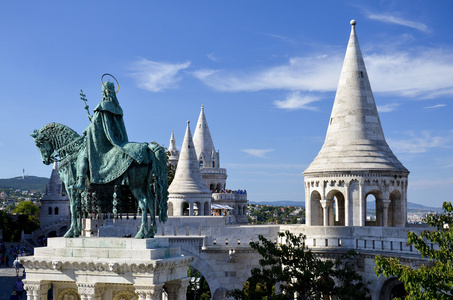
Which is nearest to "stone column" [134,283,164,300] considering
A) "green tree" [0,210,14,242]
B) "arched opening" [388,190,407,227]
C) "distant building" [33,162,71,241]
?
"arched opening" [388,190,407,227]

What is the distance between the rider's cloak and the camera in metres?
12.9

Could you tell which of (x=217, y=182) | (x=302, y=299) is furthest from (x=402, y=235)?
(x=217, y=182)

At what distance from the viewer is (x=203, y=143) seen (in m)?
53.0

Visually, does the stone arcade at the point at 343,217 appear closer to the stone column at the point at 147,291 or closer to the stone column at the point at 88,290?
the stone column at the point at 147,291

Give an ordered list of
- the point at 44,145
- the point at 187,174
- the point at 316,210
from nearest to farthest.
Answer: the point at 44,145, the point at 316,210, the point at 187,174

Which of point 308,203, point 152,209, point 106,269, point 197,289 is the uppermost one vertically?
point 308,203

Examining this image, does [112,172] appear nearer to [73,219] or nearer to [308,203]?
[73,219]

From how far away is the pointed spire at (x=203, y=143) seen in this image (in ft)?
173

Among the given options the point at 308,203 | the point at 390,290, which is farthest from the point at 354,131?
the point at 390,290

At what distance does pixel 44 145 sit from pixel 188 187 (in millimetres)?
18358

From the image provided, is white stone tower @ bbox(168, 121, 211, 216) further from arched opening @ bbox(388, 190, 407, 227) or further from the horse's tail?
the horse's tail

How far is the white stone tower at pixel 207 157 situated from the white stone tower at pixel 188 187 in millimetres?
Answer: 19641

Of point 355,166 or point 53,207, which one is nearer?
point 355,166

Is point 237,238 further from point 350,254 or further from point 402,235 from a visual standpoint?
point 402,235
